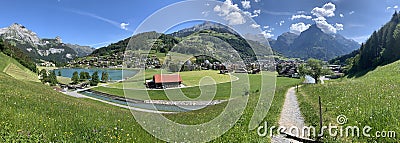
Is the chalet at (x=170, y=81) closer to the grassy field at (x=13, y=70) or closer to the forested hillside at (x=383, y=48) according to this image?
the grassy field at (x=13, y=70)

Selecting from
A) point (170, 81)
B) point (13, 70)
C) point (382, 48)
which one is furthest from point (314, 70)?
point (13, 70)

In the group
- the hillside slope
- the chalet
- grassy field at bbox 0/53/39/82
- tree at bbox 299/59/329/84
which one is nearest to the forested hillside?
the hillside slope

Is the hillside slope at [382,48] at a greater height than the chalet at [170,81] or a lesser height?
greater

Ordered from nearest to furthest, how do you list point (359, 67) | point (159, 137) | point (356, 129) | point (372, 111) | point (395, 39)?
1. point (356, 129)
2. point (159, 137)
3. point (372, 111)
4. point (395, 39)
5. point (359, 67)

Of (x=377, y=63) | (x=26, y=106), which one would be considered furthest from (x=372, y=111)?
(x=377, y=63)

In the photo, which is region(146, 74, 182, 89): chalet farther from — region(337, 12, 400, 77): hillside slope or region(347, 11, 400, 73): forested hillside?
region(347, 11, 400, 73): forested hillside

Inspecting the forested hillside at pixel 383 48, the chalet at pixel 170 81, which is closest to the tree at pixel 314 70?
the forested hillside at pixel 383 48

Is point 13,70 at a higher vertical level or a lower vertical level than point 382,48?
lower

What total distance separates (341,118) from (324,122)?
0.80 m

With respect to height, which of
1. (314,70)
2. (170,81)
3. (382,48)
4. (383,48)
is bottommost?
(170,81)

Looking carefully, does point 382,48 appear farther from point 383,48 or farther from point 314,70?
point 314,70

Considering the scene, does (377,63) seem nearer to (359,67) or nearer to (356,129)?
(359,67)

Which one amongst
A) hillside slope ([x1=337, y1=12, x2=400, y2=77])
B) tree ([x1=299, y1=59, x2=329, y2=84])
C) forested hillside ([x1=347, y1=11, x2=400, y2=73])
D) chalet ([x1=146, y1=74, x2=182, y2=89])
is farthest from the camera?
tree ([x1=299, y1=59, x2=329, y2=84])

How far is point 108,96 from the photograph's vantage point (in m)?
107
